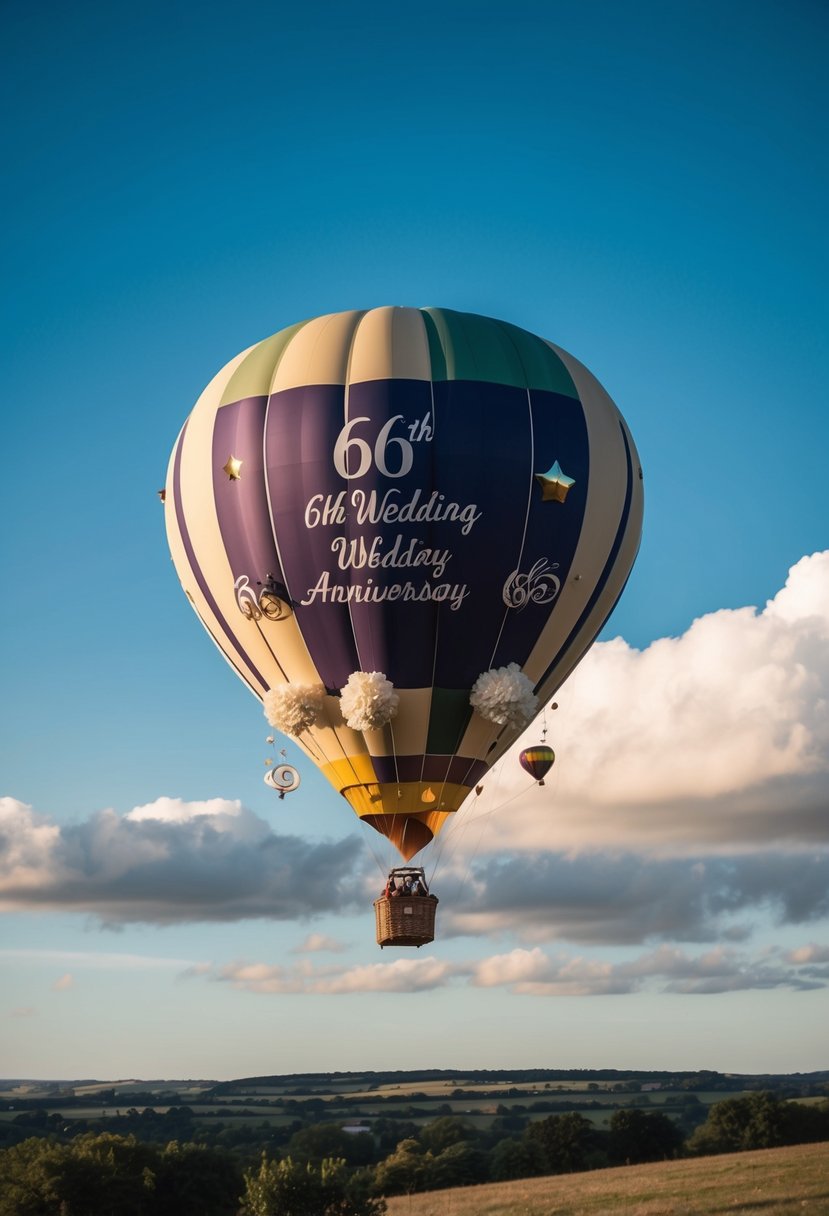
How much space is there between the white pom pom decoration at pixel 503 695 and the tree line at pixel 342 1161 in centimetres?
2376

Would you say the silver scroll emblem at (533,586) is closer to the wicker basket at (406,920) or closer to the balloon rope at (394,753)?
the balloon rope at (394,753)

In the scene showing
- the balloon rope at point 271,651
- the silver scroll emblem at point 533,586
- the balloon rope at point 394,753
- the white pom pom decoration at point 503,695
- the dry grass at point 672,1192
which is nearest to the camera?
the white pom pom decoration at point 503,695

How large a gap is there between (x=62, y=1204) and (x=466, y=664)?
33.2m

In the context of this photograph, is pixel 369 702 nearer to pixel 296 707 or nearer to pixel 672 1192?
pixel 296 707

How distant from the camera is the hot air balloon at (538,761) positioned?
32469 mm

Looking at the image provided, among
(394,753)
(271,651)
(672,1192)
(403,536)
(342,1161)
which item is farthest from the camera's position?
(342,1161)

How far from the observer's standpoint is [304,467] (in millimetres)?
27812

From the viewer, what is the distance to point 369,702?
2742cm

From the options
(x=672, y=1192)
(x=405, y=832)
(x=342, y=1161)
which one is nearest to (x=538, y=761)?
(x=405, y=832)

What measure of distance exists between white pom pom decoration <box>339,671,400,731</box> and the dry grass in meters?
18.2

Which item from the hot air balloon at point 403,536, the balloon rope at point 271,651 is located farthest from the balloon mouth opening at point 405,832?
the balloon rope at point 271,651

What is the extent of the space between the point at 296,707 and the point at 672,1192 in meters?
24.7

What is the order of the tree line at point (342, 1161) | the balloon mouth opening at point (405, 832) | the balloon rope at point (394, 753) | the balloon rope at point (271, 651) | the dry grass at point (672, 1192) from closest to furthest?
the balloon rope at point (394, 753) < the balloon rope at point (271, 651) < the balloon mouth opening at point (405, 832) < the dry grass at point (672, 1192) < the tree line at point (342, 1161)

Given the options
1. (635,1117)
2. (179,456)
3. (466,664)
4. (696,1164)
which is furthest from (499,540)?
(635,1117)
